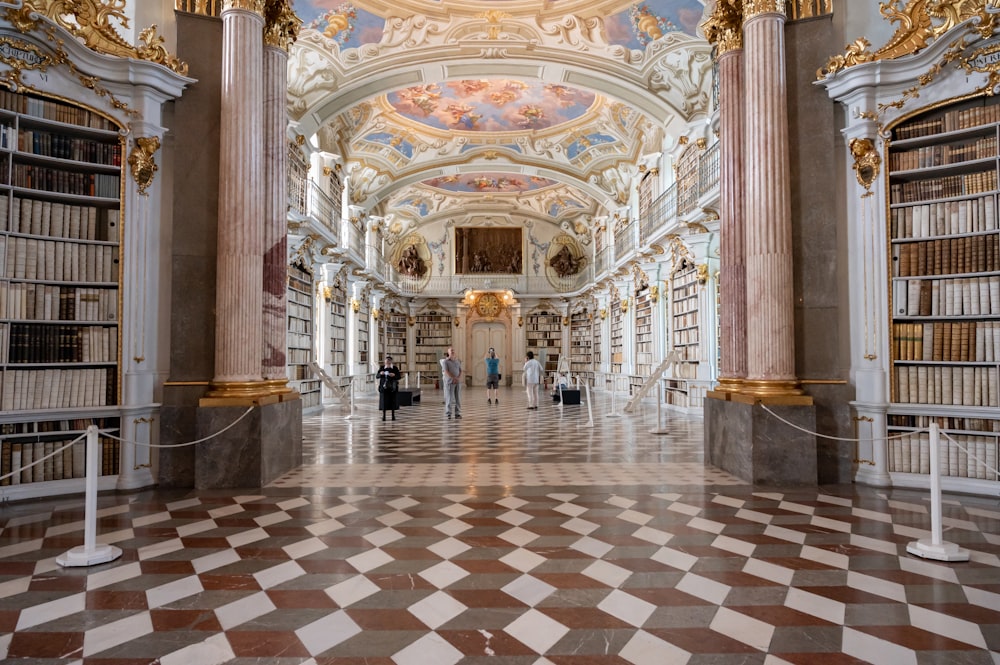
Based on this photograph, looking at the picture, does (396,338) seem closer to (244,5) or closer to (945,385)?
(244,5)

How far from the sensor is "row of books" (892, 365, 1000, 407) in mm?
5086

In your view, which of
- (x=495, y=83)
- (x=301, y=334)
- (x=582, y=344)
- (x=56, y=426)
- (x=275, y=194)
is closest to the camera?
(x=56, y=426)

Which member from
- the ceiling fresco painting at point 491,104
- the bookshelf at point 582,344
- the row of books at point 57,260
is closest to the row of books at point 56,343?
the row of books at point 57,260

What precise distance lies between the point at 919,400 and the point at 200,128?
23.8 ft

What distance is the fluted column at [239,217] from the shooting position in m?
5.44

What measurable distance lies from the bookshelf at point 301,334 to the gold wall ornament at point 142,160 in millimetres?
6318

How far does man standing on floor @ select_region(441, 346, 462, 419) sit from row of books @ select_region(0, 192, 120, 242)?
6.55 metres

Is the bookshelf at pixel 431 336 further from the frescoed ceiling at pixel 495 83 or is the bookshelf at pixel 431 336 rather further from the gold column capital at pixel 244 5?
the gold column capital at pixel 244 5

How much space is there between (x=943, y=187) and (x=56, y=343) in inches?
320

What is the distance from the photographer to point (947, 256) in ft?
17.4

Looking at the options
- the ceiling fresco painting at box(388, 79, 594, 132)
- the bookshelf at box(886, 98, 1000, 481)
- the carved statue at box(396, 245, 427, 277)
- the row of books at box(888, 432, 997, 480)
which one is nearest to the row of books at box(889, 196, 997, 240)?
the bookshelf at box(886, 98, 1000, 481)

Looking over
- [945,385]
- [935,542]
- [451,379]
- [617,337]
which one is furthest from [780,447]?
[617,337]

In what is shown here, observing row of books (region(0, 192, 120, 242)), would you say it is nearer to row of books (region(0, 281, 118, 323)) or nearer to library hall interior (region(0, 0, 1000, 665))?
library hall interior (region(0, 0, 1000, 665))

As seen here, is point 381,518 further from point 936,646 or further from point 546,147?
point 546,147
